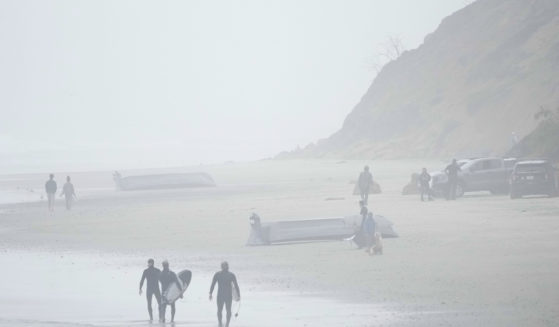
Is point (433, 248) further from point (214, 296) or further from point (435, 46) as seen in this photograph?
point (435, 46)

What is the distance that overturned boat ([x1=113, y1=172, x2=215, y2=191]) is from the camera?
66.4 meters

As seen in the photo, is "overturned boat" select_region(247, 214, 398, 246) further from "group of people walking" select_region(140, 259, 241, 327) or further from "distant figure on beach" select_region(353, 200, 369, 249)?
"group of people walking" select_region(140, 259, 241, 327)

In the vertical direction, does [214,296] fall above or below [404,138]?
below

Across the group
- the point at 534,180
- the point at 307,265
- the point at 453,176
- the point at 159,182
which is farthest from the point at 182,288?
the point at 159,182

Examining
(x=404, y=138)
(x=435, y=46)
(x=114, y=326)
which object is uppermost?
(x=435, y=46)

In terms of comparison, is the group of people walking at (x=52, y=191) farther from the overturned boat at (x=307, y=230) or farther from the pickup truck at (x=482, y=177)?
the overturned boat at (x=307, y=230)

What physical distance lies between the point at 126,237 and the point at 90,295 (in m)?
11.8

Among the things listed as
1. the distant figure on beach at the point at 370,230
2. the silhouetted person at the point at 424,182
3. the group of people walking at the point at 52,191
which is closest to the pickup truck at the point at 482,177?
the silhouetted person at the point at 424,182

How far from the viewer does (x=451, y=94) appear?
106m

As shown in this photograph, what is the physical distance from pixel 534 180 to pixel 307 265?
57.8 ft

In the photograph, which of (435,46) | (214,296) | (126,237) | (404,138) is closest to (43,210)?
(126,237)

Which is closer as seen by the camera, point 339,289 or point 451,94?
point 339,289

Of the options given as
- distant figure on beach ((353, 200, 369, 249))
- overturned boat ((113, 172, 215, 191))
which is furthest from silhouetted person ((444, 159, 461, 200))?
overturned boat ((113, 172, 215, 191))

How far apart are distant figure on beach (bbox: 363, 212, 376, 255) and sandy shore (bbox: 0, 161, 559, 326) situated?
389 millimetres
